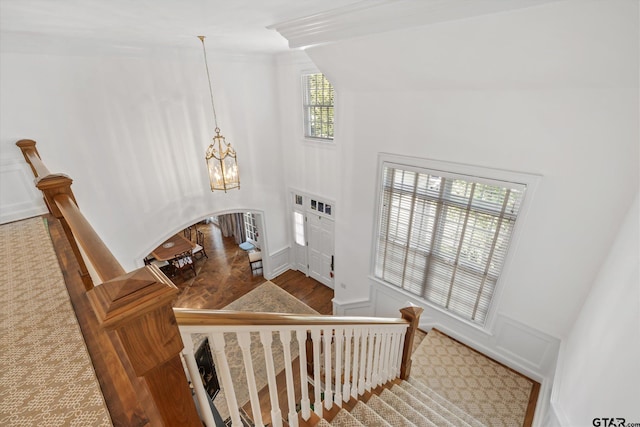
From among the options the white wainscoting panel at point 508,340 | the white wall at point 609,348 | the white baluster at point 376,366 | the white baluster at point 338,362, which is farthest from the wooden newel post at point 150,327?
the white wainscoting panel at point 508,340

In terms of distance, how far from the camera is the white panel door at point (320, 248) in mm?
6527

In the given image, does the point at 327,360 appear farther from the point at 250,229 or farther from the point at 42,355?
the point at 250,229

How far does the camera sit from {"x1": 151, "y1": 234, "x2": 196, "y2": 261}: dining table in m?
7.64

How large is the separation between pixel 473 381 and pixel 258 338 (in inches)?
142

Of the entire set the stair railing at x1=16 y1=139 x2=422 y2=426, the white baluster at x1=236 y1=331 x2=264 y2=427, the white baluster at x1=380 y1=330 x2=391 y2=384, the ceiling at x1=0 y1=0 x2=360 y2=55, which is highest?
the ceiling at x1=0 y1=0 x2=360 y2=55

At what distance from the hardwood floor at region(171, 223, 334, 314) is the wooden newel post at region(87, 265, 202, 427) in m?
5.65

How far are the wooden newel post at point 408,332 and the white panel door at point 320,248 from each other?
11.5 feet

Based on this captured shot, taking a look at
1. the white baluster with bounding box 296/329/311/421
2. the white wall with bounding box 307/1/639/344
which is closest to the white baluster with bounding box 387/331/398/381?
the white baluster with bounding box 296/329/311/421

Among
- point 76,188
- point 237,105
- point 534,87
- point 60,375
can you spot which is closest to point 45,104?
point 76,188

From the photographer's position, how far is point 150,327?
26.9 inches

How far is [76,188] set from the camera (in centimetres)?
386

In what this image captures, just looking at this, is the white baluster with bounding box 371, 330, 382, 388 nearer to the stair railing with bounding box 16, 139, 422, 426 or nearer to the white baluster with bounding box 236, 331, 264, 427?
the stair railing with bounding box 16, 139, 422, 426

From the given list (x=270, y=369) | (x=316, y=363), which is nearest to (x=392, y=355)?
(x=316, y=363)

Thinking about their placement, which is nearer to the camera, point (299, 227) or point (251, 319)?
point (251, 319)
